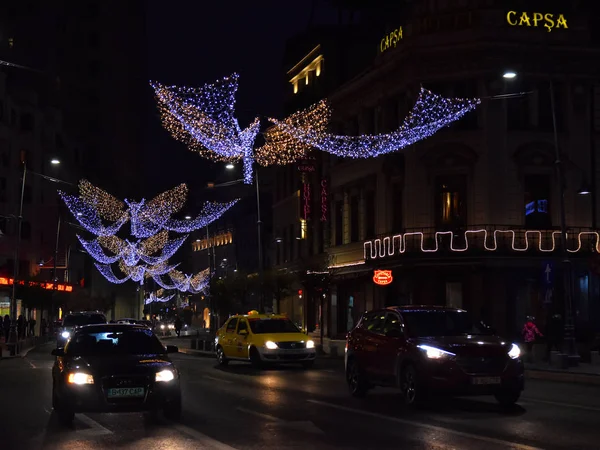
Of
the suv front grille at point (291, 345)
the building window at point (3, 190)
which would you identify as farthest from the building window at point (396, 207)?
the building window at point (3, 190)

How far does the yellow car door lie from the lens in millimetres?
29906

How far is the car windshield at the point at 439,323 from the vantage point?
1766cm

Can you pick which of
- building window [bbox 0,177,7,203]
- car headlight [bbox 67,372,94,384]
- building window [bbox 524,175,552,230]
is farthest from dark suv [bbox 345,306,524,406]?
building window [bbox 0,177,7,203]

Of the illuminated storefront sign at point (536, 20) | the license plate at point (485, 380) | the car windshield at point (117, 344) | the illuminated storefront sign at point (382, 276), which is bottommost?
the license plate at point (485, 380)

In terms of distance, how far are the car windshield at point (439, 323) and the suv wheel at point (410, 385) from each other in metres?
0.73

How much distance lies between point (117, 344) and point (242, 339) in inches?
591

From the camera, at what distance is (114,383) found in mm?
13664

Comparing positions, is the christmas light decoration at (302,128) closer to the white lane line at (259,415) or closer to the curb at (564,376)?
the curb at (564,376)

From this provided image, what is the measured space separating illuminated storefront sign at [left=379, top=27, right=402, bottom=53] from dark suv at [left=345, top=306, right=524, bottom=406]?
28.1 meters

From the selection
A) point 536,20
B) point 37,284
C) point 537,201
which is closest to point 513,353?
point 537,201

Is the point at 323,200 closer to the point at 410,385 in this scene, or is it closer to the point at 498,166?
the point at 498,166

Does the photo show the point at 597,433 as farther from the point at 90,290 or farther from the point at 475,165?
the point at 90,290

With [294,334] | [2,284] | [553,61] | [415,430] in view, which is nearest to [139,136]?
[2,284]

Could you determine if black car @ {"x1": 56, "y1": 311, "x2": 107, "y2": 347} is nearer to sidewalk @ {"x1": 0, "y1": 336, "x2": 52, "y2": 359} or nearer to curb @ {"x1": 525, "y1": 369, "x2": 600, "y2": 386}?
sidewalk @ {"x1": 0, "y1": 336, "x2": 52, "y2": 359}
